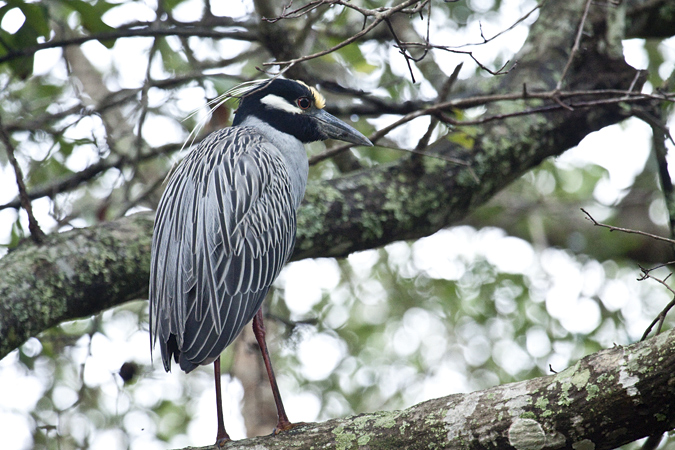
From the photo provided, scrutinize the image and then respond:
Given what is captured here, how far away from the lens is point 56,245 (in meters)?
2.76

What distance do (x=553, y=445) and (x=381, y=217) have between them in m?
1.73

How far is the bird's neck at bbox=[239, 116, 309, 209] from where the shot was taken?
10.7ft

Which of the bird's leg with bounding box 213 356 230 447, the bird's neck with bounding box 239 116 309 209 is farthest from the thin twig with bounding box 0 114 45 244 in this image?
the bird's neck with bounding box 239 116 309 209

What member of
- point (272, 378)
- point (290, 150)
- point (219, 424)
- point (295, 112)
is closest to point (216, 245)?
point (272, 378)

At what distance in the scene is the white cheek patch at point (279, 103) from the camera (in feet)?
11.4

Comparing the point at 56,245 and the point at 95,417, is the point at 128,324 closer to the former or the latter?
the point at 95,417

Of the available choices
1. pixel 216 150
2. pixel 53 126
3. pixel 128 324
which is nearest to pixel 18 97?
pixel 53 126

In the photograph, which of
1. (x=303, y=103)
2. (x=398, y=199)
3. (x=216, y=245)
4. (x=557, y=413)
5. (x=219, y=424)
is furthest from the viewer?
(x=303, y=103)

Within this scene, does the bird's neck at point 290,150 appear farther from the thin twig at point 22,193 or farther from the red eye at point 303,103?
the thin twig at point 22,193

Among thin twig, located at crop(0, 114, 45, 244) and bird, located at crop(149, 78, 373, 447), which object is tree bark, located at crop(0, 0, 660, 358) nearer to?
thin twig, located at crop(0, 114, 45, 244)

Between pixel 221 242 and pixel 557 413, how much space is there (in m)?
Answer: 1.57

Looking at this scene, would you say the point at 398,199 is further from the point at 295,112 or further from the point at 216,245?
the point at 216,245

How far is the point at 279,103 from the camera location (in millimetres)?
3475

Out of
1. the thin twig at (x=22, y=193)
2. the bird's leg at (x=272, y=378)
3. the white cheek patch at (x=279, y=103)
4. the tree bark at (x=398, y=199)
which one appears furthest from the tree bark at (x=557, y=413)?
the white cheek patch at (x=279, y=103)
